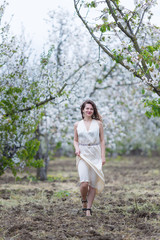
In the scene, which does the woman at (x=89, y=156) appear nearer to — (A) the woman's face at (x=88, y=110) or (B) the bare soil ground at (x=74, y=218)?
(A) the woman's face at (x=88, y=110)

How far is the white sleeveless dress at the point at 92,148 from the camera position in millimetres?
5496

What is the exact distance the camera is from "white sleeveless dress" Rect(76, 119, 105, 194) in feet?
18.0

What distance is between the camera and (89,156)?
5.53m

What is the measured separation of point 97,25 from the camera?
580 centimetres

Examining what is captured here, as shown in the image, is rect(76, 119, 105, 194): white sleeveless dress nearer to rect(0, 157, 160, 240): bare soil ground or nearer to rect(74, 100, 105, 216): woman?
rect(74, 100, 105, 216): woman

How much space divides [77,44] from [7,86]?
23.7 ft

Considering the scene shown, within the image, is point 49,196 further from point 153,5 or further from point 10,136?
point 153,5

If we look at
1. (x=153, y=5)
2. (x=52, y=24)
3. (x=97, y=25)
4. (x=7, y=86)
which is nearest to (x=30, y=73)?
(x=7, y=86)

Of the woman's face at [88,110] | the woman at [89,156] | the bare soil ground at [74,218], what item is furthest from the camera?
the woman's face at [88,110]

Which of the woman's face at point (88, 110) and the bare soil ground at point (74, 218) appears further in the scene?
the woman's face at point (88, 110)

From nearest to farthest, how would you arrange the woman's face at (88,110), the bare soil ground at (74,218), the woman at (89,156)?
the bare soil ground at (74,218), the woman at (89,156), the woman's face at (88,110)

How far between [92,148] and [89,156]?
134 millimetres

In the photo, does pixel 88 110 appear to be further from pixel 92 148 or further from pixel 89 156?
pixel 89 156

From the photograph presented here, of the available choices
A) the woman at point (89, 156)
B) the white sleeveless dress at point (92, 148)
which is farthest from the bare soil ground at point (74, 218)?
the white sleeveless dress at point (92, 148)
